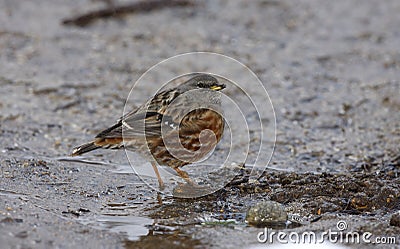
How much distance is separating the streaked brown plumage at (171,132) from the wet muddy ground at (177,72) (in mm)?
426

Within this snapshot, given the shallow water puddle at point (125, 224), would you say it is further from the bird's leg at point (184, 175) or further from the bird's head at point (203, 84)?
the bird's head at point (203, 84)

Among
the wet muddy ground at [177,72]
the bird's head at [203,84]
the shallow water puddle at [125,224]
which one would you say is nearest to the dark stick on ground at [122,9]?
the wet muddy ground at [177,72]

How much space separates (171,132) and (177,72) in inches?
169

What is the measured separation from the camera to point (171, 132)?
6.80m

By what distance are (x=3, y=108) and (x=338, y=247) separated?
5409 millimetres

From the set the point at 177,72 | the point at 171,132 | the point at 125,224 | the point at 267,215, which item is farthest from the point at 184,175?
the point at 177,72

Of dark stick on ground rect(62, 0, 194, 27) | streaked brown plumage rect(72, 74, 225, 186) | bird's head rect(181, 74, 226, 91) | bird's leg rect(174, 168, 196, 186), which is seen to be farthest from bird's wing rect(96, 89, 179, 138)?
dark stick on ground rect(62, 0, 194, 27)

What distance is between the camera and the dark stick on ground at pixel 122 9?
13055 mm

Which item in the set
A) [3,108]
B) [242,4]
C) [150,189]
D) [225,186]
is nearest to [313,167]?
[225,186]

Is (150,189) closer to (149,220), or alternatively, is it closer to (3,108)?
(149,220)

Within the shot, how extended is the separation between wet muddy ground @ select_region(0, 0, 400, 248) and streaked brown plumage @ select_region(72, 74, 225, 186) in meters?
0.43

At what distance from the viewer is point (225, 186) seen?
695 cm

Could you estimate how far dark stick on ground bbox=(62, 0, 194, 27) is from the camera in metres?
13.1

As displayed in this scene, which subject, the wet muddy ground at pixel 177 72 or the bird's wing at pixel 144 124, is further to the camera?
the bird's wing at pixel 144 124
